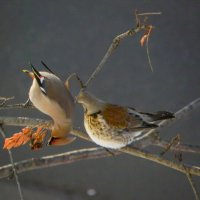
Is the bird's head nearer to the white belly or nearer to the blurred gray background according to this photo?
the white belly

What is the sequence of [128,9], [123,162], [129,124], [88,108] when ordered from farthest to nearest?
[123,162] → [128,9] → [129,124] → [88,108]

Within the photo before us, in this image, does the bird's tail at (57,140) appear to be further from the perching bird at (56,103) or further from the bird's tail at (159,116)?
the bird's tail at (159,116)

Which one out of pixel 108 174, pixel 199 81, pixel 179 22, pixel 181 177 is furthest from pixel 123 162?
pixel 179 22

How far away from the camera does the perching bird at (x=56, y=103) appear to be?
809 mm

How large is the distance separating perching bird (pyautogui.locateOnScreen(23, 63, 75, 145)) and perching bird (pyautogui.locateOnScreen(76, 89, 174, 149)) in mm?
435

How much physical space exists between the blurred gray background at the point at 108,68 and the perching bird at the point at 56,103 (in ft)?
6.29

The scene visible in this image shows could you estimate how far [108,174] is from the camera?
9.60 feet

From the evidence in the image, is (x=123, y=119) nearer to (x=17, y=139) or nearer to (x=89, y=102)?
(x=89, y=102)

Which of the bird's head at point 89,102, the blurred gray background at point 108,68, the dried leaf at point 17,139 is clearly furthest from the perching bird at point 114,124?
the blurred gray background at point 108,68

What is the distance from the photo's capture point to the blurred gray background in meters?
2.73

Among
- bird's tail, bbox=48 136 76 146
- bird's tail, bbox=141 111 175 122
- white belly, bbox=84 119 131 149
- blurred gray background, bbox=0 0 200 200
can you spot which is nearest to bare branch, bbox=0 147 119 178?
white belly, bbox=84 119 131 149

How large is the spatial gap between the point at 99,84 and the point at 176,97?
0.49 m

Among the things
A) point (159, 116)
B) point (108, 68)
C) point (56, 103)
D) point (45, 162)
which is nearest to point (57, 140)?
point (56, 103)

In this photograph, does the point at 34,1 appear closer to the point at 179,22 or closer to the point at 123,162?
the point at 179,22
